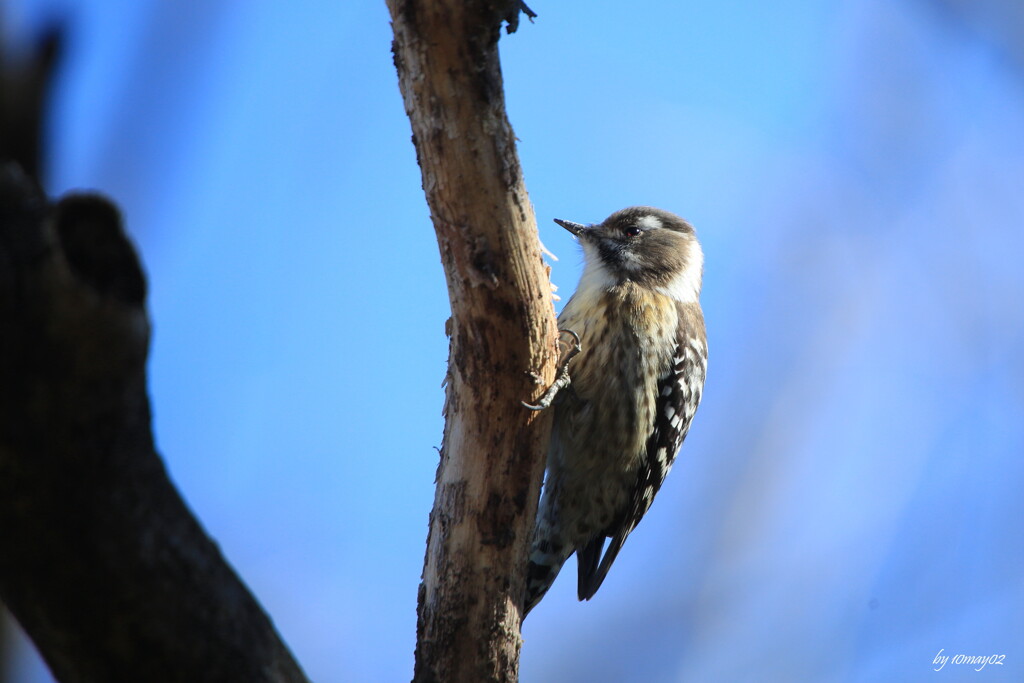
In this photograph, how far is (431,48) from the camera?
2.66 meters

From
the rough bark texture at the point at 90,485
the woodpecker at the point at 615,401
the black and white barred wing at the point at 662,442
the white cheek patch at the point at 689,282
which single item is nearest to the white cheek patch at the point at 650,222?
the woodpecker at the point at 615,401

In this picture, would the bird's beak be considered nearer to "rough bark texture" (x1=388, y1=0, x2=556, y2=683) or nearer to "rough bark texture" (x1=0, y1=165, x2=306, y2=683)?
"rough bark texture" (x1=388, y1=0, x2=556, y2=683)

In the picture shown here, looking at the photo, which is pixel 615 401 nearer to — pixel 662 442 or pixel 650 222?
pixel 662 442

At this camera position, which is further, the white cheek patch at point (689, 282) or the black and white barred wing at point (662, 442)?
the white cheek patch at point (689, 282)

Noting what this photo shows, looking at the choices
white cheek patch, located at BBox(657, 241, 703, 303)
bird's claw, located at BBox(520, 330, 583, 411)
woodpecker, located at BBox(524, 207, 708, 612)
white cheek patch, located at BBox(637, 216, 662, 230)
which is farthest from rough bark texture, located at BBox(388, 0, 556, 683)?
white cheek patch, located at BBox(637, 216, 662, 230)

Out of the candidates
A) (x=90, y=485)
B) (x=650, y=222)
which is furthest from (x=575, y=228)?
(x=90, y=485)

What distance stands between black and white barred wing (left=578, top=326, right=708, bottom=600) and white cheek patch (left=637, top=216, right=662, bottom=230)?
0.76 metres

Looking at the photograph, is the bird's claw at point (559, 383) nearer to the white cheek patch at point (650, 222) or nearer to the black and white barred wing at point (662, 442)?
the black and white barred wing at point (662, 442)

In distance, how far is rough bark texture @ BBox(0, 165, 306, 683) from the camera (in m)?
1.49

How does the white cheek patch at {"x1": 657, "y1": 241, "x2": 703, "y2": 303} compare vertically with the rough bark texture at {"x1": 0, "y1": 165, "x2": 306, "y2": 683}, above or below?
above

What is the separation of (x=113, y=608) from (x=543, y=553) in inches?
131

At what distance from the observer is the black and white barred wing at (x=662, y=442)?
4.71 m

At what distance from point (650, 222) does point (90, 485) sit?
4.31 m

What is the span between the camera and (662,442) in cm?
480
